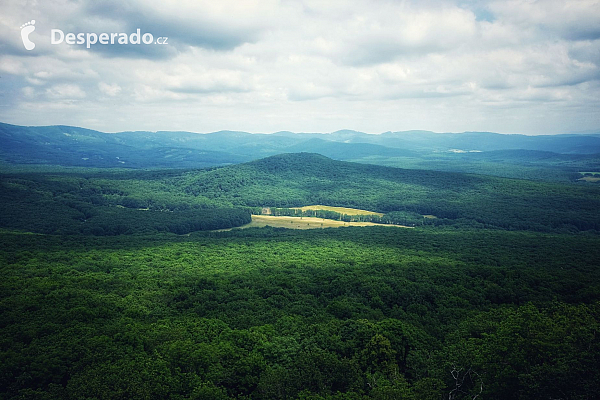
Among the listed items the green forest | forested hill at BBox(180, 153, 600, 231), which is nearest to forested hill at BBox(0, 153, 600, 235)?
forested hill at BBox(180, 153, 600, 231)

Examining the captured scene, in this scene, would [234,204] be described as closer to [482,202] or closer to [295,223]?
[295,223]

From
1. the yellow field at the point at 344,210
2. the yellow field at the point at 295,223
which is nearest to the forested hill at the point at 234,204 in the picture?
the yellow field at the point at 344,210

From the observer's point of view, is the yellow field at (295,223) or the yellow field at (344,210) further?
the yellow field at (344,210)

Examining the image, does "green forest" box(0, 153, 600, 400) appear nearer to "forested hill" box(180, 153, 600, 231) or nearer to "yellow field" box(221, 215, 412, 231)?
"yellow field" box(221, 215, 412, 231)

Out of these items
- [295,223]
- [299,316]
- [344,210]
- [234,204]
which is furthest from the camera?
[234,204]

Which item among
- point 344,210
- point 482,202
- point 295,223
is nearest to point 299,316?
point 295,223

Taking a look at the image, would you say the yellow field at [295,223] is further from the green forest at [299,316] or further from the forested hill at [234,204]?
the green forest at [299,316]

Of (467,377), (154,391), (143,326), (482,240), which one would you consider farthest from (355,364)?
(482,240)

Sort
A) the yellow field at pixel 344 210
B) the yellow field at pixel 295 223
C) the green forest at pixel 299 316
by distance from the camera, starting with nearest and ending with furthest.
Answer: the green forest at pixel 299 316 < the yellow field at pixel 295 223 < the yellow field at pixel 344 210

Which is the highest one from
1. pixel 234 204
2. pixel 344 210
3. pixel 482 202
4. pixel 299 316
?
pixel 482 202
